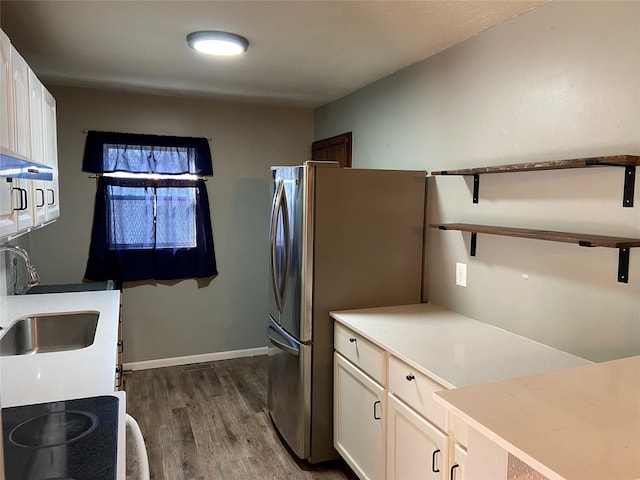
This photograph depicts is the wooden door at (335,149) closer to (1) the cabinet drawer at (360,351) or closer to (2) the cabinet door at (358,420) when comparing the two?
(1) the cabinet drawer at (360,351)

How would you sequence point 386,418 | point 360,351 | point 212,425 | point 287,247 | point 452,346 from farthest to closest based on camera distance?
point 212,425, point 287,247, point 360,351, point 386,418, point 452,346

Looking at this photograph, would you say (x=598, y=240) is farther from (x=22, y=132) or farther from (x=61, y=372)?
(x=22, y=132)

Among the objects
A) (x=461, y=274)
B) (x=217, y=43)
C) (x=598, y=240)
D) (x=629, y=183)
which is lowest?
(x=461, y=274)

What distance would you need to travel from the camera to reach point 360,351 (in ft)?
7.55

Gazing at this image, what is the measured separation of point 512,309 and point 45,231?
11.3 ft

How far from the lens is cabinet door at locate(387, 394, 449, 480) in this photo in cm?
175

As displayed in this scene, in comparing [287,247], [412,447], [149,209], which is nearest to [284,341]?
[287,247]

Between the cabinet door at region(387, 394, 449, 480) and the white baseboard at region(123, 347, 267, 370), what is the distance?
8.18 feet

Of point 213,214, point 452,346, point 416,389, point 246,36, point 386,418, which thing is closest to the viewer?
point 416,389

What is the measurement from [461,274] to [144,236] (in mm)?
2673

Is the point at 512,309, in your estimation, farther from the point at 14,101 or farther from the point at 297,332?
the point at 14,101

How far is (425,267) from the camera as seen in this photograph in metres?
2.80

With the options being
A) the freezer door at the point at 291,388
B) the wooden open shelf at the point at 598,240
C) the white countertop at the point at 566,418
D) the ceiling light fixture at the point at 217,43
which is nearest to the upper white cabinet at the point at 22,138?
the ceiling light fixture at the point at 217,43

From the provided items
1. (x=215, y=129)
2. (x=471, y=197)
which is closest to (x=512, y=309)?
(x=471, y=197)
